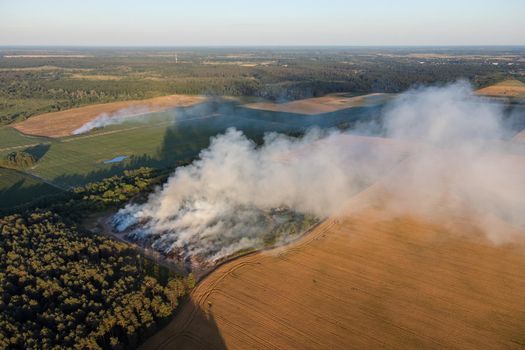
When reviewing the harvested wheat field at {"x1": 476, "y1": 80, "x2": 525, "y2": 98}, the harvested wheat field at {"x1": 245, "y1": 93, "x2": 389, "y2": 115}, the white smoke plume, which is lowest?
the white smoke plume

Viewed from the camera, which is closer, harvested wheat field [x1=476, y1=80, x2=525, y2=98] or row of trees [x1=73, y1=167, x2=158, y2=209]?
row of trees [x1=73, y1=167, x2=158, y2=209]

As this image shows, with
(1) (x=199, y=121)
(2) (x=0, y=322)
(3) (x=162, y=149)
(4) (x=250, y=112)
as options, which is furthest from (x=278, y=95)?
(2) (x=0, y=322)

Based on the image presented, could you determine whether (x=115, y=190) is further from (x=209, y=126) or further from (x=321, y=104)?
(x=321, y=104)

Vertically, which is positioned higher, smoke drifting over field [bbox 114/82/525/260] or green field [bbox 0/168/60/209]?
smoke drifting over field [bbox 114/82/525/260]

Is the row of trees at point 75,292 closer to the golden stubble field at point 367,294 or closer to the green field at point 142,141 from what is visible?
the golden stubble field at point 367,294

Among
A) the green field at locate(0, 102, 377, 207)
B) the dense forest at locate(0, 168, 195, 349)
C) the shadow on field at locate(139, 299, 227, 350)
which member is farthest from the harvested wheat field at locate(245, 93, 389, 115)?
the shadow on field at locate(139, 299, 227, 350)

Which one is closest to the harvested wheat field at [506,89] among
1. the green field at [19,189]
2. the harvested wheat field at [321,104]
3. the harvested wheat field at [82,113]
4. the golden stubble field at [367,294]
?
the harvested wheat field at [321,104]

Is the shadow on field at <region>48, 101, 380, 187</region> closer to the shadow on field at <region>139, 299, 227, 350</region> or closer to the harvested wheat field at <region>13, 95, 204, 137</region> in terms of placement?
the harvested wheat field at <region>13, 95, 204, 137</region>
